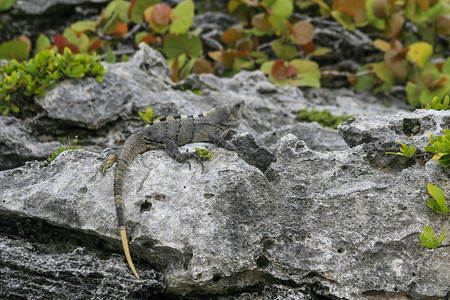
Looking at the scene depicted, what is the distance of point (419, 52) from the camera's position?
8.84 meters

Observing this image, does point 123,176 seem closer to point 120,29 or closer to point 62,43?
point 62,43

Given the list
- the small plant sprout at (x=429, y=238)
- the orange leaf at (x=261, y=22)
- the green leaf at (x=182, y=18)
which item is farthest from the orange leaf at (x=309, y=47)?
the small plant sprout at (x=429, y=238)

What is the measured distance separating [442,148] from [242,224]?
1.97 metres

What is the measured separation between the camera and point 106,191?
14.9 feet

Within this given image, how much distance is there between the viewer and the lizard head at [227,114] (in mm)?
6161

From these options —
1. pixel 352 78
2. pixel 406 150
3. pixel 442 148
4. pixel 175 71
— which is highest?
pixel 442 148

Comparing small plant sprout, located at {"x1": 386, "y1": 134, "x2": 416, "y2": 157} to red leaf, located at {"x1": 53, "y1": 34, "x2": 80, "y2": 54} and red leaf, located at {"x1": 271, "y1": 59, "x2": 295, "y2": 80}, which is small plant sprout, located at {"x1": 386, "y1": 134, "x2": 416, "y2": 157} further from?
red leaf, located at {"x1": 53, "y1": 34, "x2": 80, "y2": 54}

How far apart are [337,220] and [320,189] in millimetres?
356

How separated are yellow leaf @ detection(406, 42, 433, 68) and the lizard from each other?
431 centimetres

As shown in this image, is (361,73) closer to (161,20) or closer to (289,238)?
(161,20)

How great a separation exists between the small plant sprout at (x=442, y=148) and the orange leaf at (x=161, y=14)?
6334 mm

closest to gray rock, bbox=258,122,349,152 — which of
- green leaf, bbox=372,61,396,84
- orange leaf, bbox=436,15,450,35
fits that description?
green leaf, bbox=372,61,396,84

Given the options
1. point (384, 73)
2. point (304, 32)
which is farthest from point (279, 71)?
point (384, 73)

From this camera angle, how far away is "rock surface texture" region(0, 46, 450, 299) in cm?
406
